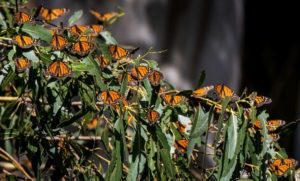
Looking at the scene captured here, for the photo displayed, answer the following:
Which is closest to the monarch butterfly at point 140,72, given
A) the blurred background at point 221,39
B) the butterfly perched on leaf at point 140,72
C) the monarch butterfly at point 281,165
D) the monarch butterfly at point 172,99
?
the butterfly perched on leaf at point 140,72

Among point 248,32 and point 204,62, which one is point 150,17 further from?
point 248,32

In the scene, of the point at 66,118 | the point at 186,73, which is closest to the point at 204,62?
the point at 186,73

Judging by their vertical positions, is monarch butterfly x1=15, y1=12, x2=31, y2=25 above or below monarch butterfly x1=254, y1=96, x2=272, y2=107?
above

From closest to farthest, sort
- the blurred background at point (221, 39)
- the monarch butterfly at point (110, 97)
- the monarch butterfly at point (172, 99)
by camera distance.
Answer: the monarch butterfly at point (110, 97) → the monarch butterfly at point (172, 99) → the blurred background at point (221, 39)

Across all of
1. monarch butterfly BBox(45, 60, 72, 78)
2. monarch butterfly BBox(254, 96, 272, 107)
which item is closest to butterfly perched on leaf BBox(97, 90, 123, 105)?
monarch butterfly BBox(45, 60, 72, 78)

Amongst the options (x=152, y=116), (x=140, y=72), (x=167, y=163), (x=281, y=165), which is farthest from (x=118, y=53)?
(x=281, y=165)

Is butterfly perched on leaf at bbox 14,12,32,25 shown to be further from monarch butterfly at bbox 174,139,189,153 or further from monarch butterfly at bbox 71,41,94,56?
monarch butterfly at bbox 174,139,189,153

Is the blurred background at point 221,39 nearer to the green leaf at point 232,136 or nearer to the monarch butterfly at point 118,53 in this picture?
the monarch butterfly at point 118,53
